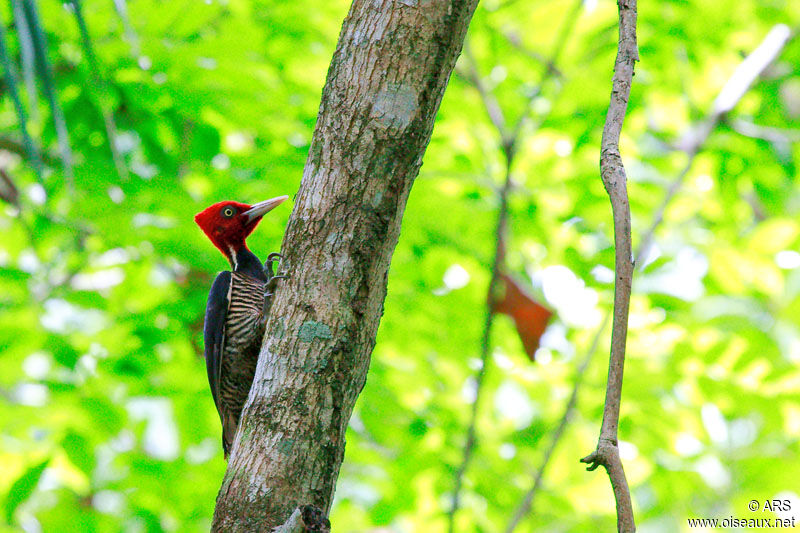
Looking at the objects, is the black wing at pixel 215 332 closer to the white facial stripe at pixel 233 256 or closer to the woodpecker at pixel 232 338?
the woodpecker at pixel 232 338

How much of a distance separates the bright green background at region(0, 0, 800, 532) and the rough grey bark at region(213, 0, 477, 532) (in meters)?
2.08

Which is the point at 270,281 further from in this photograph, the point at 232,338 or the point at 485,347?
the point at 485,347

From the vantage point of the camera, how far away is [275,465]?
181cm

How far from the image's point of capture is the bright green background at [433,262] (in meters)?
4.06

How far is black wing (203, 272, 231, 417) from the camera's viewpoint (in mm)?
3426

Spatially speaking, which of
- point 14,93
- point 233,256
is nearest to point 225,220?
point 233,256

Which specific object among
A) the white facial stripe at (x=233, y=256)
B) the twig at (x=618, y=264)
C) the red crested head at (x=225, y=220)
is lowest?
the twig at (x=618, y=264)

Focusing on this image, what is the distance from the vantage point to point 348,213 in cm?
192

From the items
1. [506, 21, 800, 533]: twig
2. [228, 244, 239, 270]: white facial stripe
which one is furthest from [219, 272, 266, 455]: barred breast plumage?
[506, 21, 800, 533]: twig

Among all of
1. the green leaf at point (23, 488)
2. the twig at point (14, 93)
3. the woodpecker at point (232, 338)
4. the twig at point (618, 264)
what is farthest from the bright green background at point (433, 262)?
the twig at point (618, 264)

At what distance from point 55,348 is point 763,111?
187 inches

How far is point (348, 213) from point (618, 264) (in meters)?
0.72

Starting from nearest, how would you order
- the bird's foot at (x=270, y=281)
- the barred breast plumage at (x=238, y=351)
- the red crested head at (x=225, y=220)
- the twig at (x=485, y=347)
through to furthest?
the bird's foot at (x=270, y=281) < the barred breast plumage at (x=238, y=351) < the twig at (x=485, y=347) < the red crested head at (x=225, y=220)

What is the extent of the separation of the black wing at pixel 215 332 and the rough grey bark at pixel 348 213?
5.05 ft
